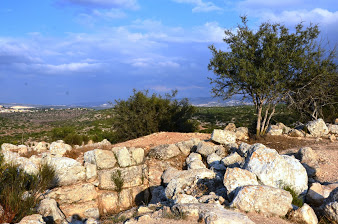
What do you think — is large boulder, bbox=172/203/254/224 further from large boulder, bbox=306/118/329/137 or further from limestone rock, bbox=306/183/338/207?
large boulder, bbox=306/118/329/137

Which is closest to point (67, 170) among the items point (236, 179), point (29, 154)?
point (29, 154)

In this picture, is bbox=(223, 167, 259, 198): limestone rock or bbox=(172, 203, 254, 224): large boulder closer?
bbox=(172, 203, 254, 224): large boulder

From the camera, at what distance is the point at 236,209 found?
6.26m

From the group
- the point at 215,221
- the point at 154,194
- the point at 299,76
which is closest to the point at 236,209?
the point at 215,221

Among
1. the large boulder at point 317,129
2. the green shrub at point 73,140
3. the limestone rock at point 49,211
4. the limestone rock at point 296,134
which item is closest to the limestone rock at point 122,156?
the limestone rock at point 49,211

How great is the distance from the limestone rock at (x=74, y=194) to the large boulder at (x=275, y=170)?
6.83 meters

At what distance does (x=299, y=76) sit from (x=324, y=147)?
5.08 meters

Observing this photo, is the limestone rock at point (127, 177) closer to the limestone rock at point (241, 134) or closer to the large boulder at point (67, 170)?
the large boulder at point (67, 170)

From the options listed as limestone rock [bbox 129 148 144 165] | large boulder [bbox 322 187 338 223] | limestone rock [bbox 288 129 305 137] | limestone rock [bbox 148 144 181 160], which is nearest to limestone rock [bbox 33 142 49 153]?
limestone rock [bbox 129 148 144 165]

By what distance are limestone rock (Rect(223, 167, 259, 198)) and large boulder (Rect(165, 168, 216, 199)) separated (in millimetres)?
1924

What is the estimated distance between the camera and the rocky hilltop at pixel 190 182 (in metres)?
6.23

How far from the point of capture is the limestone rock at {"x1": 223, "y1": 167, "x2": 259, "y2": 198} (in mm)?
7347

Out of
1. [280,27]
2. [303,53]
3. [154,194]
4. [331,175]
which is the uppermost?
[280,27]

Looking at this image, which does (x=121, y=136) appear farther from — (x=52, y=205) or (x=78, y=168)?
(x=52, y=205)
